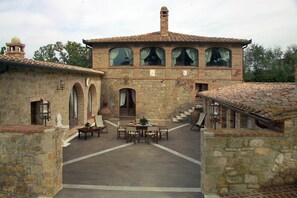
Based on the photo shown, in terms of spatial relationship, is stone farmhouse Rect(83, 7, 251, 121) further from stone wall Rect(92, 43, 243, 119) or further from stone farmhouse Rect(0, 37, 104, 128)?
stone farmhouse Rect(0, 37, 104, 128)

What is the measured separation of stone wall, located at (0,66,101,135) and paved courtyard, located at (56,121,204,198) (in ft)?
6.20

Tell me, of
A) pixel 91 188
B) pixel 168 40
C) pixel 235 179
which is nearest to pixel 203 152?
pixel 235 179

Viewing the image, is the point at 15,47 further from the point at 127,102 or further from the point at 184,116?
Answer: the point at 184,116

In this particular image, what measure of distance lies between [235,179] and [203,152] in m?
0.85

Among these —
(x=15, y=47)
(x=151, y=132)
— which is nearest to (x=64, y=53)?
(x=15, y=47)

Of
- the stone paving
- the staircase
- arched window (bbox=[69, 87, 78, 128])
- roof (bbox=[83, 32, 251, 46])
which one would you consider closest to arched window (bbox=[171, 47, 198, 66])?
roof (bbox=[83, 32, 251, 46])

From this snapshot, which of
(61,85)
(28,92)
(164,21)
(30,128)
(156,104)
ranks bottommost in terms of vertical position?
(30,128)

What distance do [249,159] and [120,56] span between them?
48.6 ft

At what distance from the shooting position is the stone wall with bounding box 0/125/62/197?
18.2ft

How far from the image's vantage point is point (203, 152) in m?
5.57

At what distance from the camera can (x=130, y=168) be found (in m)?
7.76

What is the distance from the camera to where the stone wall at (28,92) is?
23.9 ft

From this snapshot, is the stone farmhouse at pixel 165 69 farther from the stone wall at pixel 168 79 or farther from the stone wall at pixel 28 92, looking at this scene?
the stone wall at pixel 28 92

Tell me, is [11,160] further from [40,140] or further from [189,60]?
[189,60]
